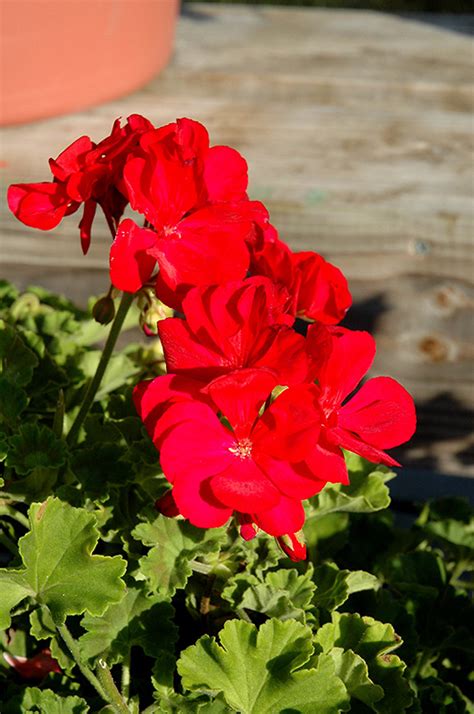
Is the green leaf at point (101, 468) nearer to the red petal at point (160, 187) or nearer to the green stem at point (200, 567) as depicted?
the green stem at point (200, 567)

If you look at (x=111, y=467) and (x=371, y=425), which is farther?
(x=111, y=467)

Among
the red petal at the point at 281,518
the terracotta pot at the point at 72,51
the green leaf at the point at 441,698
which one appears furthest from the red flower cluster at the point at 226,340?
the terracotta pot at the point at 72,51

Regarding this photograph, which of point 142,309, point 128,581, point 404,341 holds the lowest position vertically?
point 404,341

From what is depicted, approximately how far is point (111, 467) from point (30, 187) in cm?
22

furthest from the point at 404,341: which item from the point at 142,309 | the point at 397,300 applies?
the point at 142,309

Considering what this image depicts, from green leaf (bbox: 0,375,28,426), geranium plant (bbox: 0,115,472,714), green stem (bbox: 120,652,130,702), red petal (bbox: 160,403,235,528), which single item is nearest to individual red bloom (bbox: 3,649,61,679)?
geranium plant (bbox: 0,115,472,714)

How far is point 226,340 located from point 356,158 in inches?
46.1

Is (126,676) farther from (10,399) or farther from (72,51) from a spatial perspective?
(72,51)

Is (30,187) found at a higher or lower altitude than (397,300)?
higher

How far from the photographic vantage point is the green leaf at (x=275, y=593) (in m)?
0.74

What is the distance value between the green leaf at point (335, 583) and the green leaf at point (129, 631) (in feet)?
0.41

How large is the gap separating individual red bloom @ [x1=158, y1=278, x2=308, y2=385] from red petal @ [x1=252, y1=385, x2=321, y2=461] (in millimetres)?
12

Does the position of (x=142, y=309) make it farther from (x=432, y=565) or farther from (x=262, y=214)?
(x=432, y=565)

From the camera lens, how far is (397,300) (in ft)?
4.61
